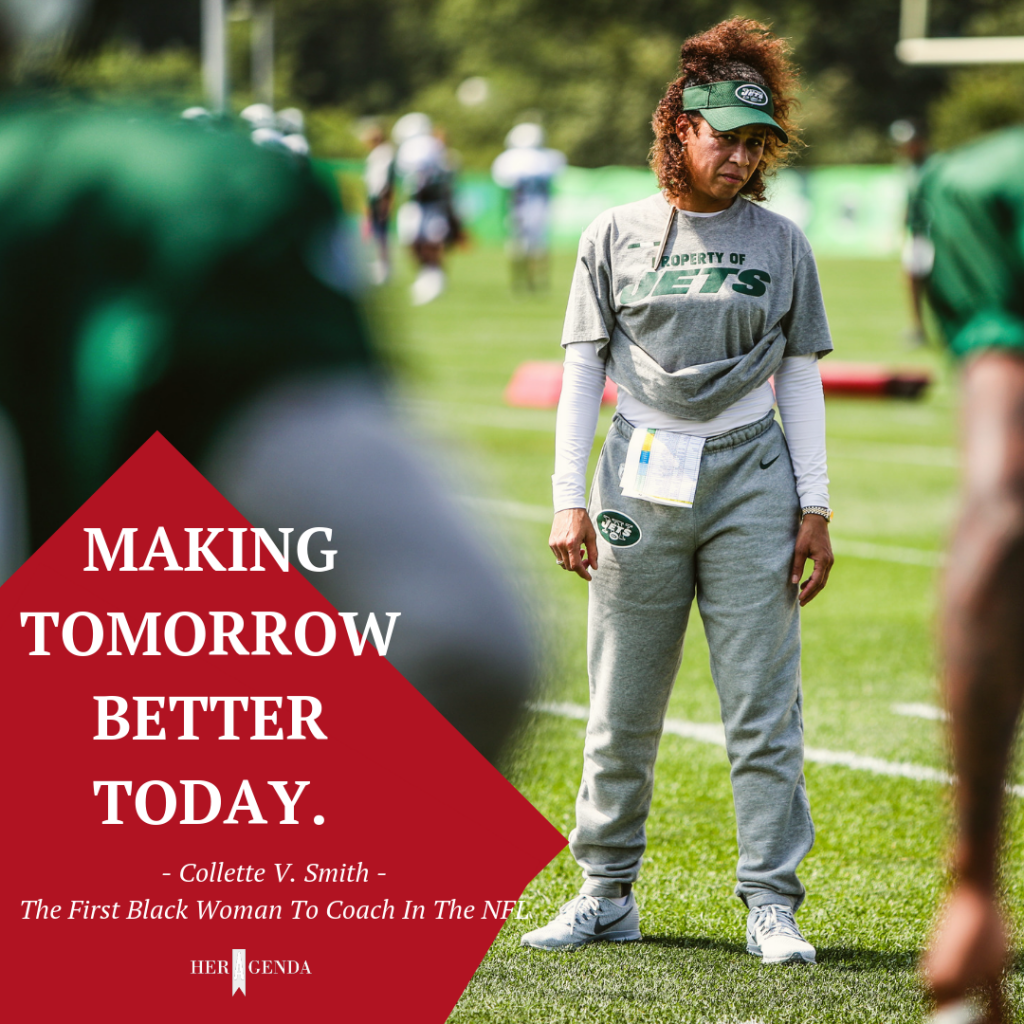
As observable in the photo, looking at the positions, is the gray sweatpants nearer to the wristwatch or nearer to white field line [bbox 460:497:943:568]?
the wristwatch

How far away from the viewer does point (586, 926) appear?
3.30 m

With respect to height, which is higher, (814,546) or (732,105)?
(732,105)

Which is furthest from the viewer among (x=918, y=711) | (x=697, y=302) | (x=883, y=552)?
(x=883, y=552)

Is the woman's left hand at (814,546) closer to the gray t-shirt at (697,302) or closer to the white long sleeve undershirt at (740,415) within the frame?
the white long sleeve undershirt at (740,415)

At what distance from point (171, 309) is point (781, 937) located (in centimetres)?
264

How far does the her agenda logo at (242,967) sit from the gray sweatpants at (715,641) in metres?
1.38

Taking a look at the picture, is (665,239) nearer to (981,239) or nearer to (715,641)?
(715,641)

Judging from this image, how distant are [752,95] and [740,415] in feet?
2.00

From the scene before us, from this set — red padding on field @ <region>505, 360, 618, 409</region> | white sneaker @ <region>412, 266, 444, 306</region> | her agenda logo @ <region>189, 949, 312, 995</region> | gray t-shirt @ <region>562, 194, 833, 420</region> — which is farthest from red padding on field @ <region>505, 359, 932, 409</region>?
her agenda logo @ <region>189, 949, 312, 995</region>

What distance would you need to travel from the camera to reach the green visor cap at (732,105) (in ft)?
9.89

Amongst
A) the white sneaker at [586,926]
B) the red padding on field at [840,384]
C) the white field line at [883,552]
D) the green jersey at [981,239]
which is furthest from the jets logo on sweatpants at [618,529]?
the red padding on field at [840,384]

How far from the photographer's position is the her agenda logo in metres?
1.84

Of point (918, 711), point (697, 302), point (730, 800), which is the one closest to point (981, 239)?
point (697, 302)

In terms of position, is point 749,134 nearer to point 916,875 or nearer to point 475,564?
point 916,875
